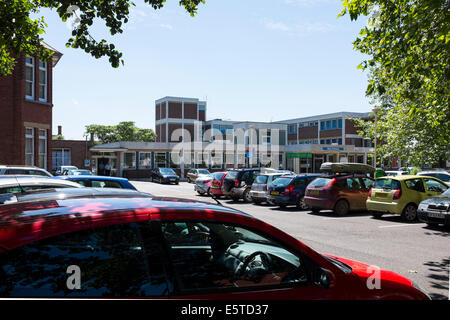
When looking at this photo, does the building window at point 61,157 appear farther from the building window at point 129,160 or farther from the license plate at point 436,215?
the license plate at point 436,215

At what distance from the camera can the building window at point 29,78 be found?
76.7 feet

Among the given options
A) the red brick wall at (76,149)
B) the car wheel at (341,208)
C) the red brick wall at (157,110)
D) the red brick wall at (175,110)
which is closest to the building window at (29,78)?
the car wheel at (341,208)

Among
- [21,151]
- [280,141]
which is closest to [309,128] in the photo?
[280,141]

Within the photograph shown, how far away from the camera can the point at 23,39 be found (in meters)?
11.0

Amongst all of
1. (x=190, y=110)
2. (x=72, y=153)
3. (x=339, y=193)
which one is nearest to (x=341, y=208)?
(x=339, y=193)

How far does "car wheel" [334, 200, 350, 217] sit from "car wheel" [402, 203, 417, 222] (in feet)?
7.33

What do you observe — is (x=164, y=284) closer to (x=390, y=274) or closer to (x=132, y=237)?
(x=132, y=237)

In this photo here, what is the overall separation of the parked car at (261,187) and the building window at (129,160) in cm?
3091

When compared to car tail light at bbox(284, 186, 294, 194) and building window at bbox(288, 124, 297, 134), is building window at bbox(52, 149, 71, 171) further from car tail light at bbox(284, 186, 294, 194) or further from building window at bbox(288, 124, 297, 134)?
building window at bbox(288, 124, 297, 134)

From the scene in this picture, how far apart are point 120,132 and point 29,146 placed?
5791 cm

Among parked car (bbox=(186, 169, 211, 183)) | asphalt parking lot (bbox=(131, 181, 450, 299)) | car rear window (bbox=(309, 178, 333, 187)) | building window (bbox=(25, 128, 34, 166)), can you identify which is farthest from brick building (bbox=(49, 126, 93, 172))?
asphalt parking lot (bbox=(131, 181, 450, 299))

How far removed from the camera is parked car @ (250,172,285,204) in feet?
59.1

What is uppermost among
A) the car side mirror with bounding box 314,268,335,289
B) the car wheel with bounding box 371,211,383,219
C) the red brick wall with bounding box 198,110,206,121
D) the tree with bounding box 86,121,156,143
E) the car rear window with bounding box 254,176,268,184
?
the red brick wall with bounding box 198,110,206,121
